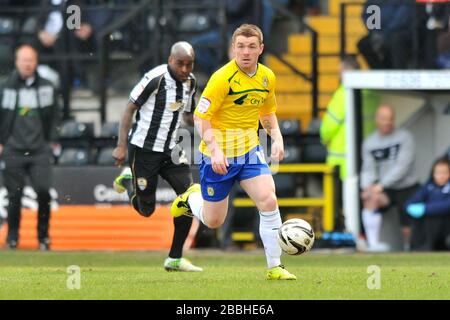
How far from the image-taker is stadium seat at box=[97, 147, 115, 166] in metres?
19.5

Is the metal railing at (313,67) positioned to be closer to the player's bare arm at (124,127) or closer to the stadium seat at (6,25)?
the stadium seat at (6,25)

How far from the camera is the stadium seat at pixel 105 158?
1955 centimetres

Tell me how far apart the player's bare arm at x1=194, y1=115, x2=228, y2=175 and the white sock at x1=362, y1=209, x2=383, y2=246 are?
7.44 metres

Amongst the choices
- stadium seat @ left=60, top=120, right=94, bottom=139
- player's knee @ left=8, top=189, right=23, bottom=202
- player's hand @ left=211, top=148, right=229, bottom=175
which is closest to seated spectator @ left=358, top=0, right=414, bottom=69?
stadium seat @ left=60, top=120, right=94, bottom=139

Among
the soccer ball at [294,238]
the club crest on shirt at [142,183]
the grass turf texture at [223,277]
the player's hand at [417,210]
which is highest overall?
the club crest on shirt at [142,183]

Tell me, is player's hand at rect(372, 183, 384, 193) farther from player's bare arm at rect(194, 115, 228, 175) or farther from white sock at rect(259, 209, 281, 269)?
player's bare arm at rect(194, 115, 228, 175)

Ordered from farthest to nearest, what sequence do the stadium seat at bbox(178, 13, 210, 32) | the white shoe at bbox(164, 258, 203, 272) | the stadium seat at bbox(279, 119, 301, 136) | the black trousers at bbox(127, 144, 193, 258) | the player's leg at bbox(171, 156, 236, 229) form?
the stadium seat at bbox(178, 13, 210, 32) → the stadium seat at bbox(279, 119, 301, 136) → the black trousers at bbox(127, 144, 193, 258) → the white shoe at bbox(164, 258, 203, 272) → the player's leg at bbox(171, 156, 236, 229)

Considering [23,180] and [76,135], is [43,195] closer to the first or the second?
[23,180]

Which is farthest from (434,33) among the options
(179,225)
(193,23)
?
(179,225)

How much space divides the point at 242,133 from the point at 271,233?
913 mm

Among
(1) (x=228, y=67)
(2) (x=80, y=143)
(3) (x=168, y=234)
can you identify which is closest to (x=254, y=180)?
(1) (x=228, y=67)

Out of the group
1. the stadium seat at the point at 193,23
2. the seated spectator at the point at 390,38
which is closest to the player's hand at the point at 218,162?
the seated spectator at the point at 390,38

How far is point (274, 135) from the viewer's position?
39.0 ft

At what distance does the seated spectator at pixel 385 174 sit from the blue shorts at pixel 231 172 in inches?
279
